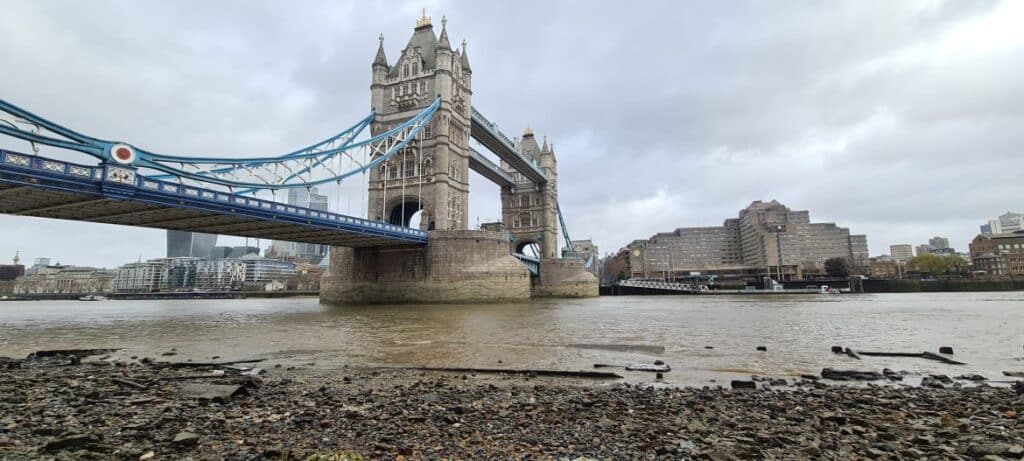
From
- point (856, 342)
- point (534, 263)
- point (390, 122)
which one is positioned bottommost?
point (856, 342)

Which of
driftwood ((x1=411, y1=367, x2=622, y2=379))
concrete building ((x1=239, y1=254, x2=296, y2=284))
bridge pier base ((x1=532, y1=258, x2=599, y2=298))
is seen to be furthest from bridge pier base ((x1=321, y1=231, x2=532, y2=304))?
concrete building ((x1=239, y1=254, x2=296, y2=284))

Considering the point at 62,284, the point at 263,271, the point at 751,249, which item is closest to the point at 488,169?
the point at 751,249

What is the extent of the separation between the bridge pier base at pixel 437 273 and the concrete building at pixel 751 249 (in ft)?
294

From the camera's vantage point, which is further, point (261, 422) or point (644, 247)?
point (644, 247)

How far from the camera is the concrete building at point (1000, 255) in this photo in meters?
86.4

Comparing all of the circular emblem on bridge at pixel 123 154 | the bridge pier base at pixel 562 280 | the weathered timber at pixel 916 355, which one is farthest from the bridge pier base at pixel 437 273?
the weathered timber at pixel 916 355

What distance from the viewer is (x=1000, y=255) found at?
90688 mm

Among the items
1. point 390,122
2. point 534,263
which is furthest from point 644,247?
point 390,122

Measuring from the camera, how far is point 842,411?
5523mm

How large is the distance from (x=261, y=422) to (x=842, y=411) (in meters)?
6.53

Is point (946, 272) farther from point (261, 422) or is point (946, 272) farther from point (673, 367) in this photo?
point (261, 422)

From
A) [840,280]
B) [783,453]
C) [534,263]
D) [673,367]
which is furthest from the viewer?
[840,280]

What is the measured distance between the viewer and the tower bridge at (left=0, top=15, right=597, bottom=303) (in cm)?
2211

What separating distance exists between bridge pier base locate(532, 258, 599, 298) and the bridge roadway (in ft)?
102
